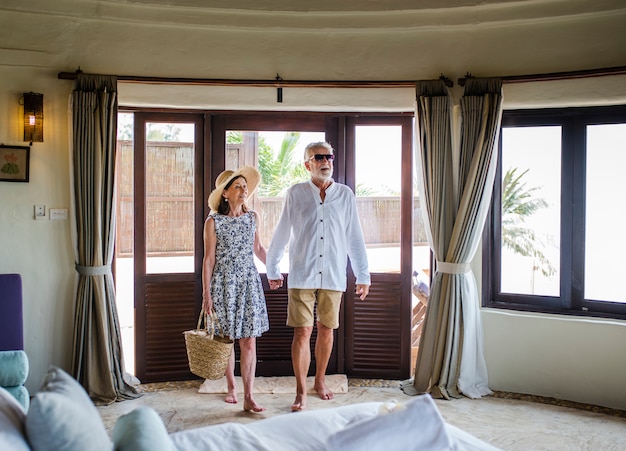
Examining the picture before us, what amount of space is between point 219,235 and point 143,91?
1196 millimetres

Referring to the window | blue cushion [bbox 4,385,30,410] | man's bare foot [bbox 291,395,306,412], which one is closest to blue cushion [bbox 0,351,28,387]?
blue cushion [bbox 4,385,30,410]

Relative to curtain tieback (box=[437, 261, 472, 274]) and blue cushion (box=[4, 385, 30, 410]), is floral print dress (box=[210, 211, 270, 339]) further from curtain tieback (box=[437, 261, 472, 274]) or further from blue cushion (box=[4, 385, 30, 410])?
curtain tieback (box=[437, 261, 472, 274])

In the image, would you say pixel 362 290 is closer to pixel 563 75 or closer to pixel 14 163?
pixel 563 75

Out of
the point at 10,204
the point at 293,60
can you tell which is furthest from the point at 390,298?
the point at 10,204

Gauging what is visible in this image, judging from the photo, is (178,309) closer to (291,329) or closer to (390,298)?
(291,329)

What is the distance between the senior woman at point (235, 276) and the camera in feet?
11.1

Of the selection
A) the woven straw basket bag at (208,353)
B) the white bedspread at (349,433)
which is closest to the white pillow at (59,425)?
the white bedspread at (349,433)

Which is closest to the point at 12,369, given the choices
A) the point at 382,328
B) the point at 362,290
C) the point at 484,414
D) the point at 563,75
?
the point at 362,290

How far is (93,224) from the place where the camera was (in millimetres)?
3627

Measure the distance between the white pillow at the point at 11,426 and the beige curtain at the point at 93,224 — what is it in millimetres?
2262

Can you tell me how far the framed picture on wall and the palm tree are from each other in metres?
3.26

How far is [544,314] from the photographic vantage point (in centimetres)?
374

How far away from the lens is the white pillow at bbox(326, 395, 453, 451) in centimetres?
151

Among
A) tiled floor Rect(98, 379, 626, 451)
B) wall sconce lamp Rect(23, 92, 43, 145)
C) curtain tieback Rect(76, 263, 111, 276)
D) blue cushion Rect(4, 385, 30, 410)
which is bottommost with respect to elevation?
tiled floor Rect(98, 379, 626, 451)
